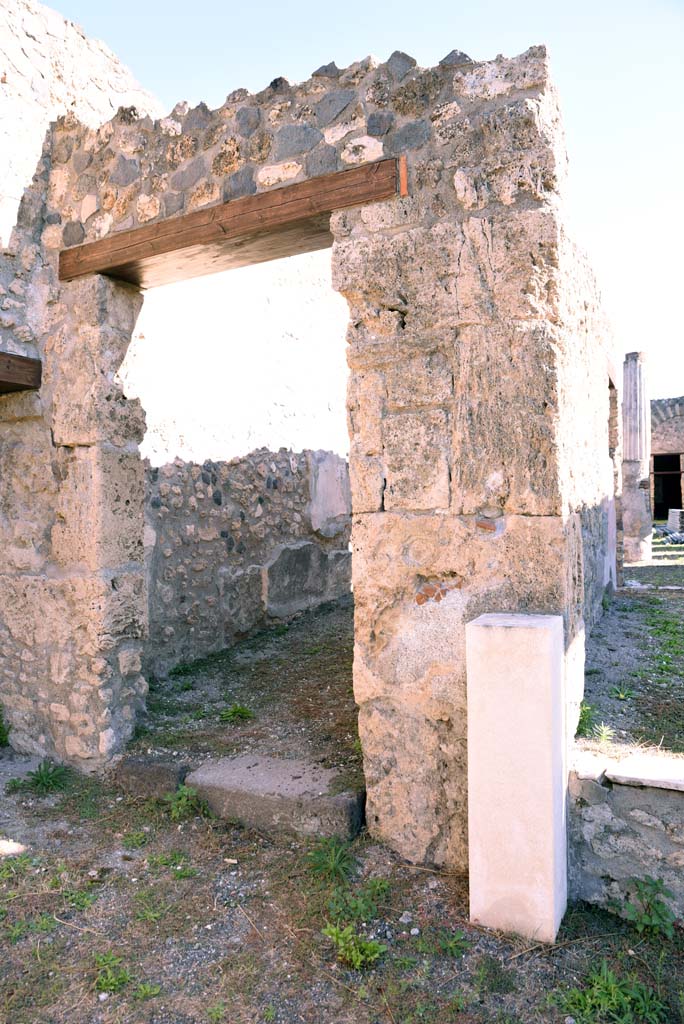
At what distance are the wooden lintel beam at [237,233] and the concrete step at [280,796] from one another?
96.6 inches

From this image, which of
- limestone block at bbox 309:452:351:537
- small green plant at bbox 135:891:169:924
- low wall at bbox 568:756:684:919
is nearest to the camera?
low wall at bbox 568:756:684:919

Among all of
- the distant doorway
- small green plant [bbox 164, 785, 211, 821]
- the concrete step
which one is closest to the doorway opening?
the concrete step

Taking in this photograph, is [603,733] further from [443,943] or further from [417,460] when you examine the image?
[417,460]

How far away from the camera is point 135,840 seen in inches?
121

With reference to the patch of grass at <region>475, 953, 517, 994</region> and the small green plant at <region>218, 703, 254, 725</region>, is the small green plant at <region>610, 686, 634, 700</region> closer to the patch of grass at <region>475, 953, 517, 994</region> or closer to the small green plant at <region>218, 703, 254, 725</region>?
the patch of grass at <region>475, 953, 517, 994</region>

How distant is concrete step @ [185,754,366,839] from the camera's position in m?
2.92

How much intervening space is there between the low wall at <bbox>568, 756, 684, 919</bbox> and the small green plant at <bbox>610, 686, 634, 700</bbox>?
0.88 metres

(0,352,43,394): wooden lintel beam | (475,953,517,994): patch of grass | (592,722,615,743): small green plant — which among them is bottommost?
(475,953,517,994): patch of grass

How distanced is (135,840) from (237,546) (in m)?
2.65

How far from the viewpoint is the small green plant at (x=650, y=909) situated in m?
2.28

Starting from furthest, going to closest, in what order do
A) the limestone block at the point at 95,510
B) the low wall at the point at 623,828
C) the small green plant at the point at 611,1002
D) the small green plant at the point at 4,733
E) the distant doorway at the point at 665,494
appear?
1. the distant doorway at the point at 665,494
2. the small green plant at the point at 4,733
3. the limestone block at the point at 95,510
4. the low wall at the point at 623,828
5. the small green plant at the point at 611,1002

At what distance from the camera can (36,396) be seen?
3.81 meters

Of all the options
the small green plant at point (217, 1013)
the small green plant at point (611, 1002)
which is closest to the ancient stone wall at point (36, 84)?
the small green plant at point (217, 1013)

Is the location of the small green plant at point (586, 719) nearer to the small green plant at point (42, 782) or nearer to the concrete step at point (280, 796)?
the concrete step at point (280, 796)
